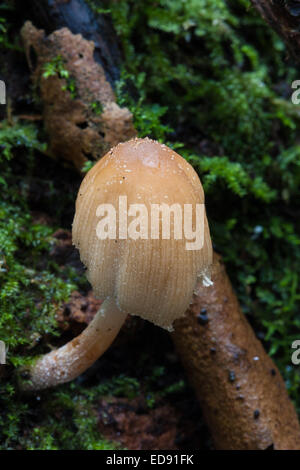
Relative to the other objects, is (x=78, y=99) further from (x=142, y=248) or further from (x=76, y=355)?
(x=76, y=355)

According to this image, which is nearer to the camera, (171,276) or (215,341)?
(171,276)

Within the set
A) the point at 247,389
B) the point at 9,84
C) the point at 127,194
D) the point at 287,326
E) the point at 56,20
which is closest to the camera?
the point at 127,194

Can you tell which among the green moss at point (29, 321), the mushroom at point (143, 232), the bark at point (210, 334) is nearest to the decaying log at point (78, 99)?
the bark at point (210, 334)

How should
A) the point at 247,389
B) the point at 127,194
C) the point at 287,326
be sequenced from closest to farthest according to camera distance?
Answer: the point at 127,194 → the point at 247,389 → the point at 287,326

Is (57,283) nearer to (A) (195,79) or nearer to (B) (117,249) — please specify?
(B) (117,249)

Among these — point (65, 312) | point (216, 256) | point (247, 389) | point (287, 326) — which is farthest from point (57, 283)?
point (287, 326)

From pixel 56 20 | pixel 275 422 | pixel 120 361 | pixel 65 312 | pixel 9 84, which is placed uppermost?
pixel 56 20

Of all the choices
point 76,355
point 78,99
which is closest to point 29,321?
point 76,355
